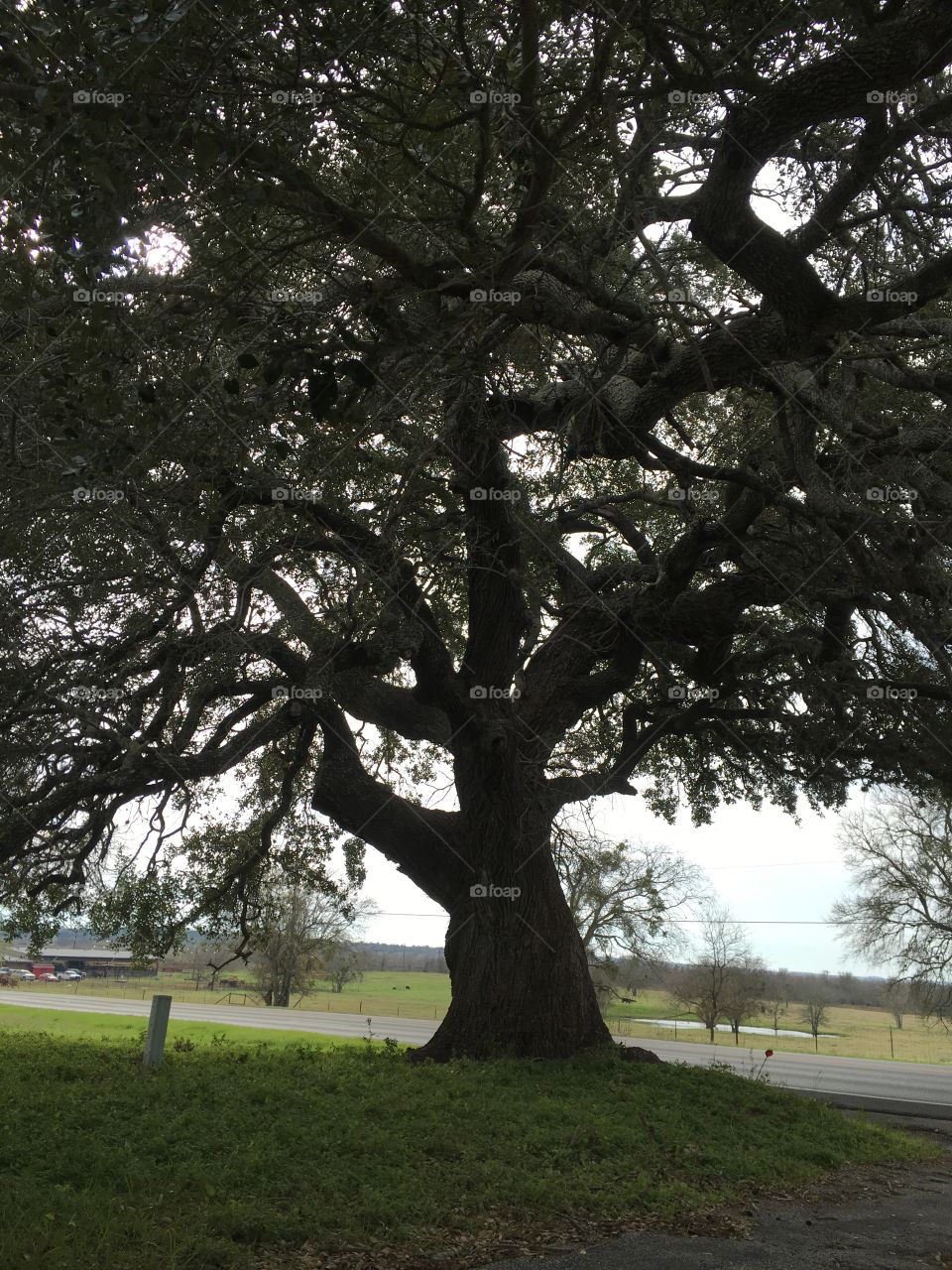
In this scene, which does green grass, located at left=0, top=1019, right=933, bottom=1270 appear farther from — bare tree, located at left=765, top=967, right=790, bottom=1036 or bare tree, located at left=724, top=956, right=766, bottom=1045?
bare tree, located at left=765, top=967, right=790, bottom=1036

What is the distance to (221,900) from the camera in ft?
43.4

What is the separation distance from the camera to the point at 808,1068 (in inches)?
931

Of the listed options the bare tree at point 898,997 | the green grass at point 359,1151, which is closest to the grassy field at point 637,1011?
the bare tree at point 898,997

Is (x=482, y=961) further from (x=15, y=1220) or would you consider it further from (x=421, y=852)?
(x=15, y=1220)

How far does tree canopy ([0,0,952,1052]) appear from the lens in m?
5.48

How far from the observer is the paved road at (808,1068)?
16.1 meters

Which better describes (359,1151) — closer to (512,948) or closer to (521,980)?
(521,980)

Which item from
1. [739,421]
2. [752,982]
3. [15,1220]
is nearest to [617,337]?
[739,421]

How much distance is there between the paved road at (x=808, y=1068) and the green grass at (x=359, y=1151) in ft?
17.4

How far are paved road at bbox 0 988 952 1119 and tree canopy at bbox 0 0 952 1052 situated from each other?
5.31 m

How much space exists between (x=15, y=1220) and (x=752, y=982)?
34375 mm

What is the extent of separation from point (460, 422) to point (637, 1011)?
143ft

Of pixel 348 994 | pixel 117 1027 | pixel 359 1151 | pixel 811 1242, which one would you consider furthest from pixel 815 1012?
pixel 359 1151

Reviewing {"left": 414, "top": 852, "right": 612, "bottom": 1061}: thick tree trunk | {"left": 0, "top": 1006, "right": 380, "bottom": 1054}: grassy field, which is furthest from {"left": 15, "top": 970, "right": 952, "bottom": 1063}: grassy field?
{"left": 414, "top": 852, "right": 612, "bottom": 1061}: thick tree trunk
